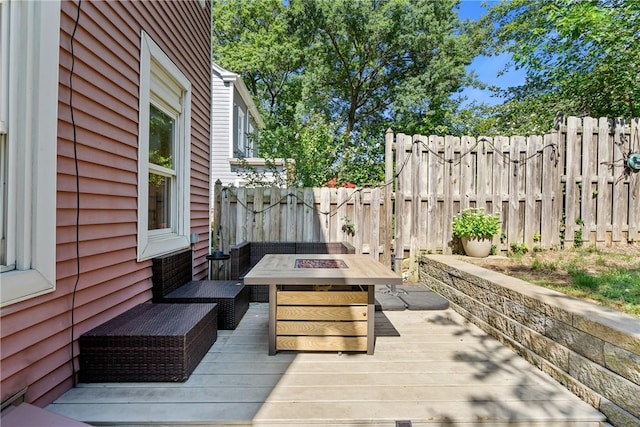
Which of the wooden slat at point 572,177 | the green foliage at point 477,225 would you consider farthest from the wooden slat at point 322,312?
the wooden slat at point 572,177

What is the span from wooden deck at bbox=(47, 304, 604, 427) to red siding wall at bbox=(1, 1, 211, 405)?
32cm

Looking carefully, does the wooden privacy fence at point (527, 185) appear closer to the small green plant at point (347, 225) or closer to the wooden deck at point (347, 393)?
the small green plant at point (347, 225)

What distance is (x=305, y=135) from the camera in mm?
6727

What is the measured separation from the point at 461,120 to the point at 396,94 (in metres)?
2.60

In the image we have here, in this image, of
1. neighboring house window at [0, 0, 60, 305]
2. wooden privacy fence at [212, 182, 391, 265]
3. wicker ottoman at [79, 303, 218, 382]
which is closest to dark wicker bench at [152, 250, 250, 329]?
wicker ottoman at [79, 303, 218, 382]

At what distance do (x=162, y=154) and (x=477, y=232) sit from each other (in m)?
3.76

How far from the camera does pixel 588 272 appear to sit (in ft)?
10.4

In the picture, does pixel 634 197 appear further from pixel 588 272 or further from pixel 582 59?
pixel 582 59

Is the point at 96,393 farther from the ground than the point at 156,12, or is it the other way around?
the point at 156,12

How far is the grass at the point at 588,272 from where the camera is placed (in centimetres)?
233

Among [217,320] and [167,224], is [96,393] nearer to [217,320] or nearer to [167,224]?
[217,320]

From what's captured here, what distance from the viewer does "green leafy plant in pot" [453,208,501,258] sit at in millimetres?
4207

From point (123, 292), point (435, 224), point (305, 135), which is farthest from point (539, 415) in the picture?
point (305, 135)

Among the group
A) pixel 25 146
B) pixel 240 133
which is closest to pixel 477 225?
pixel 25 146
